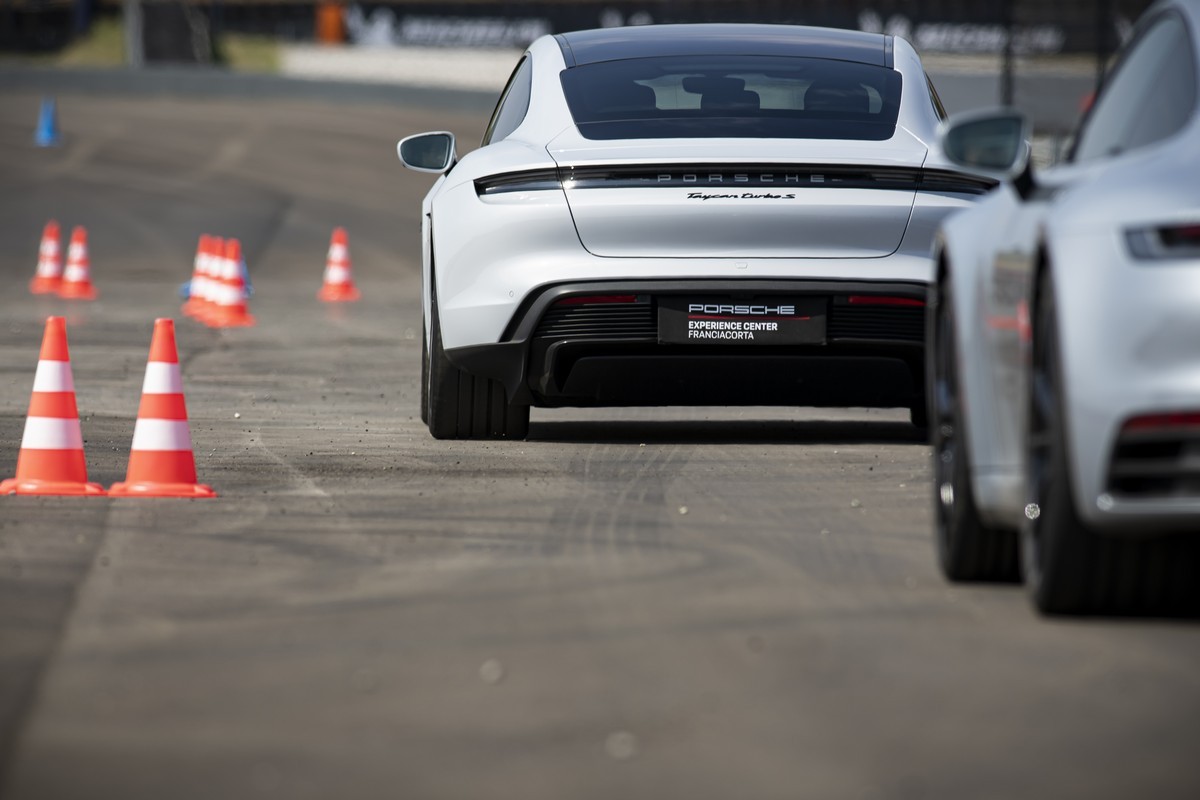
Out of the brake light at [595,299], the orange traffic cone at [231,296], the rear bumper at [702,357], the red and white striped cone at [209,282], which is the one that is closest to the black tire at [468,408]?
the rear bumper at [702,357]

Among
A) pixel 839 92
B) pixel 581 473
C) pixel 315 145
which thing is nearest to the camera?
pixel 581 473

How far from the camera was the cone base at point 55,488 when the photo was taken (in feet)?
25.2

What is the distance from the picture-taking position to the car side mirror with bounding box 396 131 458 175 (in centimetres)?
952

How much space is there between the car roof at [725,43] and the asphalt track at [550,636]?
1.53 m

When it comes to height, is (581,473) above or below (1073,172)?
below

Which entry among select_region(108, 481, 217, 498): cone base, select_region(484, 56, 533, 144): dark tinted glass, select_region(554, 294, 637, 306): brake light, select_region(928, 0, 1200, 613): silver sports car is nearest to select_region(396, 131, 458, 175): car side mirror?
select_region(484, 56, 533, 144): dark tinted glass

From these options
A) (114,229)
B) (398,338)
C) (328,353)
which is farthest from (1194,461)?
(114,229)

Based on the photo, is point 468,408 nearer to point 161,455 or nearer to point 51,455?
point 161,455

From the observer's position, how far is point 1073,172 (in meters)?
5.55

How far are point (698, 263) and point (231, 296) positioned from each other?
10.3 metres

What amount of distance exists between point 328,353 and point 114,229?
15318 millimetres

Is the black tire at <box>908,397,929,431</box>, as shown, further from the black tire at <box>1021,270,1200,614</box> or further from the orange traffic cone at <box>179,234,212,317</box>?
the orange traffic cone at <box>179,234,212,317</box>

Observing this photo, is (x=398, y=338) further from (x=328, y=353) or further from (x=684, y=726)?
(x=684, y=726)

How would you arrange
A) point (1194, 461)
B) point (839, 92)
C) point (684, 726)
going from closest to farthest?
point (684, 726) → point (1194, 461) → point (839, 92)
